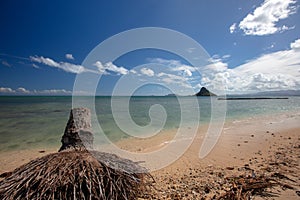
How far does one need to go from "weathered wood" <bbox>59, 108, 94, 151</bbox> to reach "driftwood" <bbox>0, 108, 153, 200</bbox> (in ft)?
2.76

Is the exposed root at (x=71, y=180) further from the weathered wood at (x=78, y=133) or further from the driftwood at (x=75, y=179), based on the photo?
the weathered wood at (x=78, y=133)

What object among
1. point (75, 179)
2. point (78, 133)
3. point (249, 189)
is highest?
point (78, 133)

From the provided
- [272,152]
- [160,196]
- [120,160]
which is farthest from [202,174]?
[272,152]

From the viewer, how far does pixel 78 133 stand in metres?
3.55

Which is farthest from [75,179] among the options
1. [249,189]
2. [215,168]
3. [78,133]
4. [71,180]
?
[215,168]

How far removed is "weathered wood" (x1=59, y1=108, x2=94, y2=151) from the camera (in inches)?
138

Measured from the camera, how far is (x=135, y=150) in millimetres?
8492

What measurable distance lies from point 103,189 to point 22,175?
101cm

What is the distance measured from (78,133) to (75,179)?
1.47 meters

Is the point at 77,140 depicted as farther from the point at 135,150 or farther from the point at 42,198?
the point at 135,150

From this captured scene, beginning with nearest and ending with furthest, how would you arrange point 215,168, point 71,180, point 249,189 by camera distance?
1. point 71,180
2. point 249,189
3. point 215,168

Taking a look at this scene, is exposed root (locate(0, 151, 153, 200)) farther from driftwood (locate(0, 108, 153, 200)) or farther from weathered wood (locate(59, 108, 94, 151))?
weathered wood (locate(59, 108, 94, 151))

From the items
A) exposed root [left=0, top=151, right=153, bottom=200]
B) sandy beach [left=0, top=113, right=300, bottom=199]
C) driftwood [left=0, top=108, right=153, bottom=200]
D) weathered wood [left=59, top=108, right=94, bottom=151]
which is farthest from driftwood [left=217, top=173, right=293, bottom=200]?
weathered wood [left=59, top=108, right=94, bottom=151]

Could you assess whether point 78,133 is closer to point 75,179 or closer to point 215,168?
point 75,179
